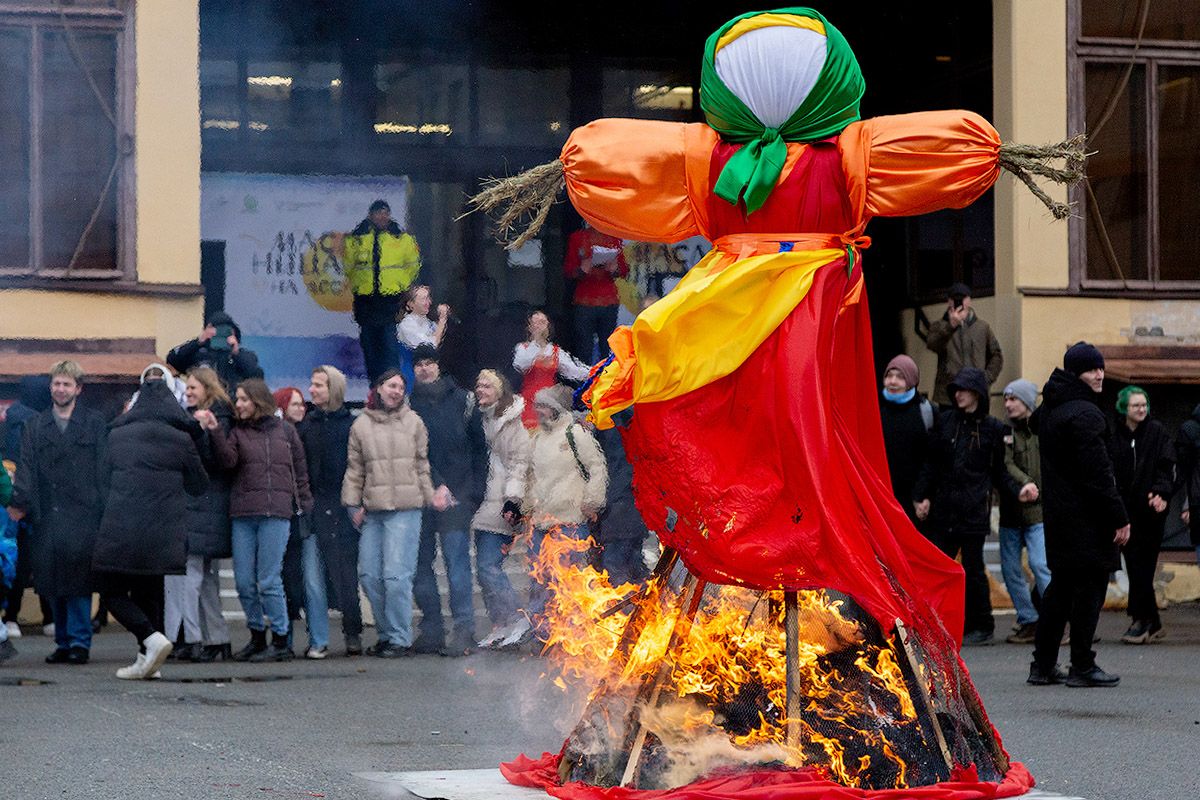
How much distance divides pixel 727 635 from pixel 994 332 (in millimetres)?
9262

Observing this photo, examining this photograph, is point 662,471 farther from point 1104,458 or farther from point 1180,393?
point 1180,393

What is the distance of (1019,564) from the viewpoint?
→ 36.4ft

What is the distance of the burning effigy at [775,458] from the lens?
208 inches

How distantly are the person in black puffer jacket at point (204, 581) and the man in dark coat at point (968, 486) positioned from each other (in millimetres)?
4642

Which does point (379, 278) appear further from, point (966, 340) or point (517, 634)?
point (966, 340)

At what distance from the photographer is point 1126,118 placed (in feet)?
46.5

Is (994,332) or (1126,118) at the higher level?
(1126,118)

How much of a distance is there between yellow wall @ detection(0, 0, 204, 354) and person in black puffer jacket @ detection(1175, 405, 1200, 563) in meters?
7.54

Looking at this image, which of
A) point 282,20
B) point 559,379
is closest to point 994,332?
point 559,379

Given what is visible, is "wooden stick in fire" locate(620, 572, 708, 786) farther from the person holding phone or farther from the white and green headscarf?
the person holding phone

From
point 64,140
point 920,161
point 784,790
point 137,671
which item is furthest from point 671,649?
point 64,140

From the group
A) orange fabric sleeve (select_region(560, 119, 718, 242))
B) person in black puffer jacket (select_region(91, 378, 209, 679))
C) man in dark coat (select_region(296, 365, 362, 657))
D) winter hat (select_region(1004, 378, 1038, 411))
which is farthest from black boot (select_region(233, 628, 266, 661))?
orange fabric sleeve (select_region(560, 119, 718, 242))

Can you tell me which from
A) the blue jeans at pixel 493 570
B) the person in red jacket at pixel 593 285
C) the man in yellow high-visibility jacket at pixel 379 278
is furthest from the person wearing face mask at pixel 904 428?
the man in yellow high-visibility jacket at pixel 379 278

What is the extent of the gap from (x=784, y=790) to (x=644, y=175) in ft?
6.95
